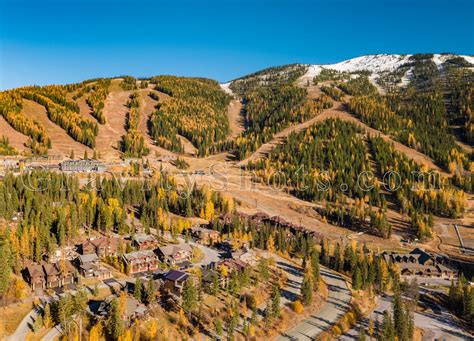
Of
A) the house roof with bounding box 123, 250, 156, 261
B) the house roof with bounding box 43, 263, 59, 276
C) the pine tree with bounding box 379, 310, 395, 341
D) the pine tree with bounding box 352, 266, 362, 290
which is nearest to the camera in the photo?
the pine tree with bounding box 379, 310, 395, 341

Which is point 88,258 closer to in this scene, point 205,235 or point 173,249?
point 173,249

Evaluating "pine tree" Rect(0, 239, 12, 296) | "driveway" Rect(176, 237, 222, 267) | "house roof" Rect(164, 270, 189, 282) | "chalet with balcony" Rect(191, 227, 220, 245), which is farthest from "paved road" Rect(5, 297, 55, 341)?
"chalet with balcony" Rect(191, 227, 220, 245)

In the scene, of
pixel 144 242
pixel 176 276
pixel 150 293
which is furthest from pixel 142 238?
pixel 150 293

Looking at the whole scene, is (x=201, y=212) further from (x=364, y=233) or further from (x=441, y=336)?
(x=441, y=336)

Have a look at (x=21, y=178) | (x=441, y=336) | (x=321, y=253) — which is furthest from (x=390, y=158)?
(x=21, y=178)

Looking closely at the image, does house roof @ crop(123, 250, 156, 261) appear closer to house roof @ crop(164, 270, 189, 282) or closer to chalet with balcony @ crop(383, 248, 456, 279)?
house roof @ crop(164, 270, 189, 282)

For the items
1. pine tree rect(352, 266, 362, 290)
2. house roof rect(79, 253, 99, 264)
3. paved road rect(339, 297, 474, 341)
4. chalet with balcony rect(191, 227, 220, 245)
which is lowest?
paved road rect(339, 297, 474, 341)
